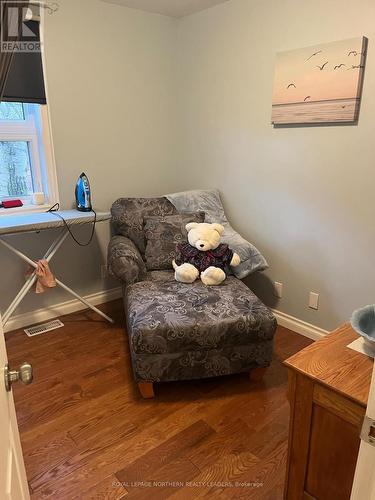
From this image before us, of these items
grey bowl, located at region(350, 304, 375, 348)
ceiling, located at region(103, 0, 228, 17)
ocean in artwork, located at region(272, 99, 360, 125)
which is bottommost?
grey bowl, located at region(350, 304, 375, 348)

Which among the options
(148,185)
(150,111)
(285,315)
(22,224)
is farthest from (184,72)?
(285,315)

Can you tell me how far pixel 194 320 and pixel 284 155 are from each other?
1.31 m

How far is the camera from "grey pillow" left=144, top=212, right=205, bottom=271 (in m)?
2.52

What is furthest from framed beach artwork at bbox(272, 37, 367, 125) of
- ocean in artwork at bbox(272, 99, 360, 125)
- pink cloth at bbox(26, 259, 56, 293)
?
pink cloth at bbox(26, 259, 56, 293)

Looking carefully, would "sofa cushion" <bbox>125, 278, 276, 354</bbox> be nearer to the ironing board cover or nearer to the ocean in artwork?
the ironing board cover

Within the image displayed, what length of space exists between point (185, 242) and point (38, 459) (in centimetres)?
150

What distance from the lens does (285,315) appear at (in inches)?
105

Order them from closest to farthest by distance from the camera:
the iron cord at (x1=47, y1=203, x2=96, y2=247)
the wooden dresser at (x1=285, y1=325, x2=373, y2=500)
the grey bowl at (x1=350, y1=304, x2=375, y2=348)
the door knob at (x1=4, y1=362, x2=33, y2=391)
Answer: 1. the door knob at (x1=4, y1=362, x2=33, y2=391)
2. the wooden dresser at (x1=285, y1=325, x2=373, y2=500)
3. the grey bowl at (x1=350, y1=304, x2=375, y2=348)
4. the iron cord at (x1=47, y1=203, x2=96, y2=247)

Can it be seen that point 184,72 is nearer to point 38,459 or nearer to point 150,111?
point 150,111

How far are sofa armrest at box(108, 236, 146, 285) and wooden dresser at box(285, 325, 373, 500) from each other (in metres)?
1.29

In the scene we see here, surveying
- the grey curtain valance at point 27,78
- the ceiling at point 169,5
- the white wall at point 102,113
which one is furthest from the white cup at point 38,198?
the ceiling at point 169,5

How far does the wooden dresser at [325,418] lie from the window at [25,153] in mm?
2162
